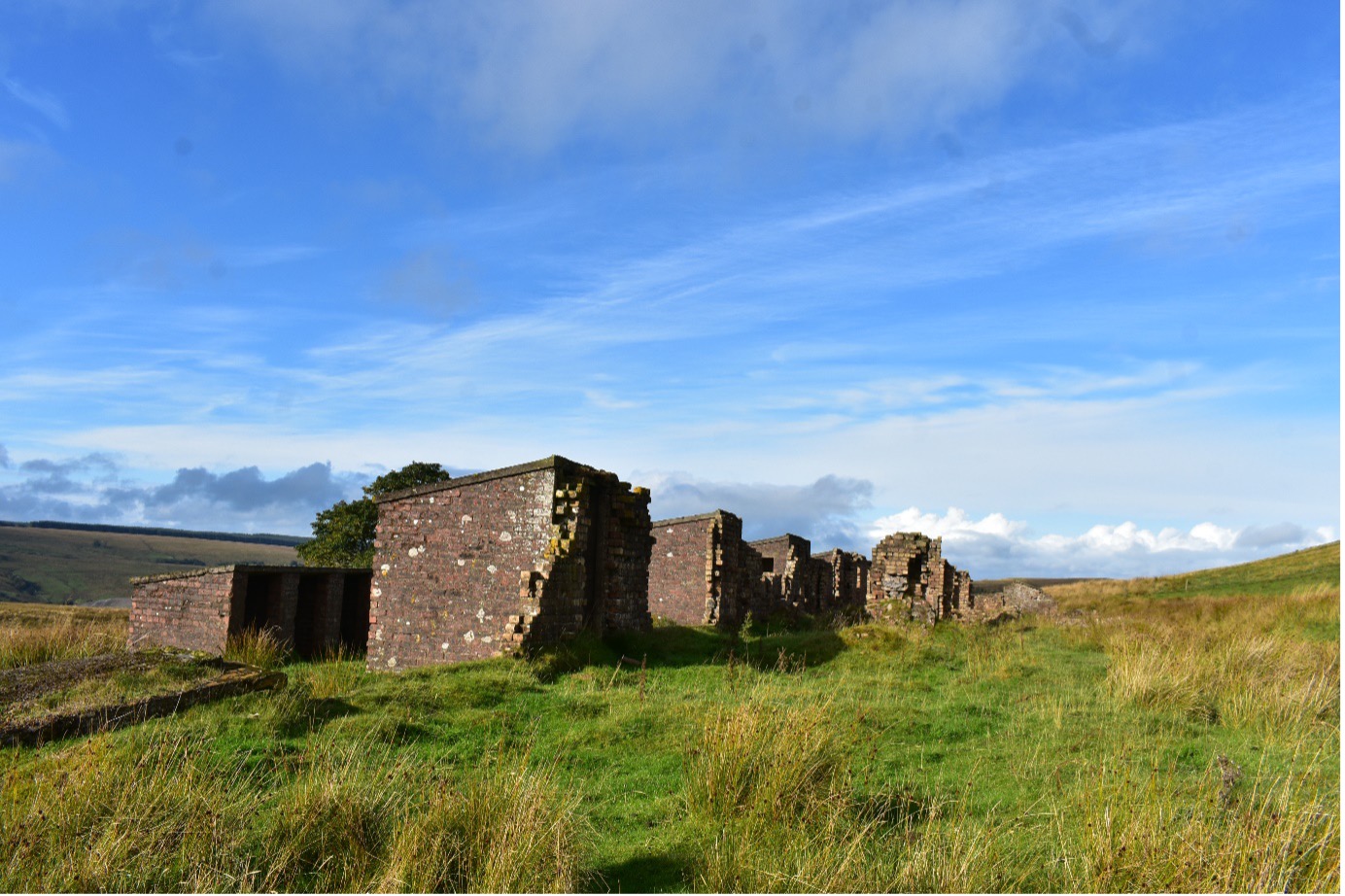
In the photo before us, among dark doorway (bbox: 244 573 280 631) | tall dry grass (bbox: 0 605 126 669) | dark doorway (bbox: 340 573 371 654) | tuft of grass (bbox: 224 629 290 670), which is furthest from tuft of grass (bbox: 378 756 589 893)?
dark doorway (bbox: 340 573 371 654)

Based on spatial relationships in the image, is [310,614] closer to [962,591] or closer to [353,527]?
[353,527]

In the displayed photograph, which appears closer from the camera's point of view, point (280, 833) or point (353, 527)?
point (280, 833)

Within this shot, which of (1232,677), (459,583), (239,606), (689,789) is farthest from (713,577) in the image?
(689,789)

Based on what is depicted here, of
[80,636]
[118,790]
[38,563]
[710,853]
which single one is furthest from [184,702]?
[38,563]

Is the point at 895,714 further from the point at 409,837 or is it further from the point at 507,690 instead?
the point at 409,837

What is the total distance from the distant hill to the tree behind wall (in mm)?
30566

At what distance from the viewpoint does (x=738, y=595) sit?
27.1 m

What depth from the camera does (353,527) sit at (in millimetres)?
36406

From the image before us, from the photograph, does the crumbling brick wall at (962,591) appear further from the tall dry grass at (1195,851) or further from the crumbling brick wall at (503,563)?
the tall dry grass at (1195,851)

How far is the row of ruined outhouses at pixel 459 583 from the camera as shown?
51.3 feet

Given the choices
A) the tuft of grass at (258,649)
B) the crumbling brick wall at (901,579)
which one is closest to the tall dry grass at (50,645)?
the tuft of grass at (258,649)

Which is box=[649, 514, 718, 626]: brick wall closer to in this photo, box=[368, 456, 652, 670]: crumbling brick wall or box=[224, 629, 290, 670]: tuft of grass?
box=[368, 456, 652, 670]: crumbling brick wall

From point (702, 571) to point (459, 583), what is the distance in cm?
1213

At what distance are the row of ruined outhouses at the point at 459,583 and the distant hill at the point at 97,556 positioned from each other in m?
46.9
